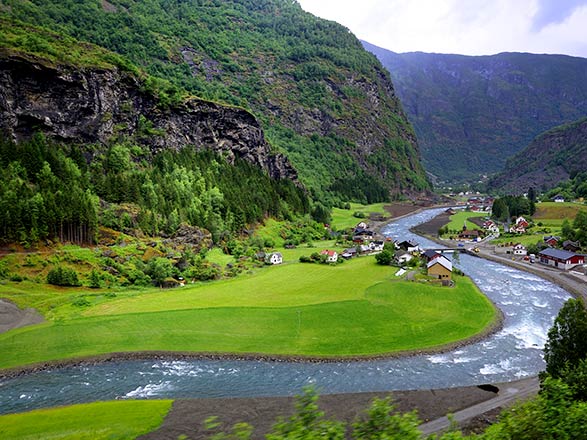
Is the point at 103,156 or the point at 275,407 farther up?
the point at 103,156

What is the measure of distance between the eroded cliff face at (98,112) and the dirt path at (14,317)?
157ft

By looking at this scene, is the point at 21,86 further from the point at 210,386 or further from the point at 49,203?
the point at 210,386

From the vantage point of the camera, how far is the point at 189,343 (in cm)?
5062

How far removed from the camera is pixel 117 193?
88.1m

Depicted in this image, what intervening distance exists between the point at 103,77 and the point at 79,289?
210ft

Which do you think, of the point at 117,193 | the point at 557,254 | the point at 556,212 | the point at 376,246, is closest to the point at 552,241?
the point at 557,254

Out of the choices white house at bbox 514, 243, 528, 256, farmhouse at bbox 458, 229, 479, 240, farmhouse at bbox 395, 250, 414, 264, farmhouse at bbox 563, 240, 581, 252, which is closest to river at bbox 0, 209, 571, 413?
farmhouse at bbox 395, 250, 414, 264

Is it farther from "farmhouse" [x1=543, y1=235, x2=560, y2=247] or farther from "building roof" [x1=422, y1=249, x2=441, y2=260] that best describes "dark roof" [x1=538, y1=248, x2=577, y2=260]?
"building roof" [x1=422, y1=249, x2=441, y2=260]

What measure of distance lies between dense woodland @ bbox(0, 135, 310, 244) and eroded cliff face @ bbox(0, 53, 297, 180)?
4552 mm

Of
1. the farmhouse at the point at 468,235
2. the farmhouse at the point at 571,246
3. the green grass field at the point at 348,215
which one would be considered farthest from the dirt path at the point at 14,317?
the farmhouse at the point at 468,235

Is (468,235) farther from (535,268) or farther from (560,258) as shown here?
(560,258)

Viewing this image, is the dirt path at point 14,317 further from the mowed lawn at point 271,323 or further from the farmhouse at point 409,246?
the farmhouse at point 409,246

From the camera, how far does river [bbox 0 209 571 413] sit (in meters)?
39.9

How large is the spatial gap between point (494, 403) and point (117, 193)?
78.4 m
